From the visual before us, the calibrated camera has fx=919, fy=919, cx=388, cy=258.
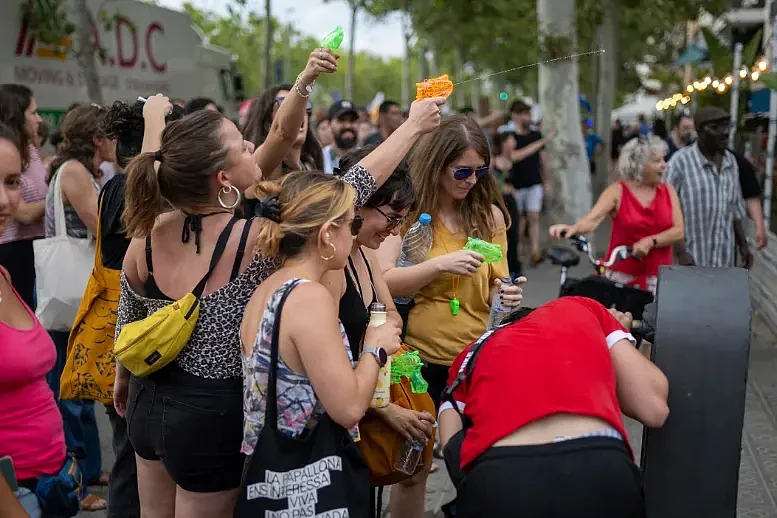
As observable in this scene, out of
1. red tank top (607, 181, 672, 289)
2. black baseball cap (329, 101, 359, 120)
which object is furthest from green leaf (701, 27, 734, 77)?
red tank top (607, 181, 672, 289)

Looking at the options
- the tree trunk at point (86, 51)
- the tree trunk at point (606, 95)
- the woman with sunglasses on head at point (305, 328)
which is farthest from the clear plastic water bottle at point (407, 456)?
the tree trunk at point (606, 95)

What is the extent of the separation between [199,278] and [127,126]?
1318 mm

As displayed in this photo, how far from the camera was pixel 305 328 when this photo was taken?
2422mm

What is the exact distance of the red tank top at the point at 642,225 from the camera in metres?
5.98

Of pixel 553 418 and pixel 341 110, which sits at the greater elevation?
pixel 341 110

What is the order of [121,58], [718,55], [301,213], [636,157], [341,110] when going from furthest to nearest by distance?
[718,55] → [121,58] → [341,110] → [636,157] → [301,213]

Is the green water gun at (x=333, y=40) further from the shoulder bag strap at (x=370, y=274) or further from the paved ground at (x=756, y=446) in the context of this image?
the paved ground at (x=756, y=446)

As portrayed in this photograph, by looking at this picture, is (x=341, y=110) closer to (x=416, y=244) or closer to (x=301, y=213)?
(x=416, y=244)

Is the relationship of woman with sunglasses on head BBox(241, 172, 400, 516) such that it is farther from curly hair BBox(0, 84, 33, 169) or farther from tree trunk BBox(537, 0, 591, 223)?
tree trunk BBox(537, 0, 591, 223)

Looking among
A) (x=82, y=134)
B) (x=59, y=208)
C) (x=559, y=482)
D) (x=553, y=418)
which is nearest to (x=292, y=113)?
(x=82, y=134)

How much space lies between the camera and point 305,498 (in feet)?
8.14

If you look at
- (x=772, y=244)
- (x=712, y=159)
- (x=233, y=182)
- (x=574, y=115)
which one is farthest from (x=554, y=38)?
(x=233, y=182)

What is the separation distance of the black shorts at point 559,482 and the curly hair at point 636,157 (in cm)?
387

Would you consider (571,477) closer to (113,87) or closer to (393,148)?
(393,148)
